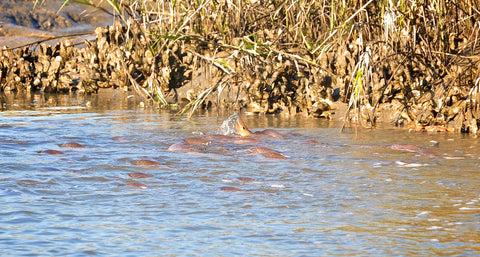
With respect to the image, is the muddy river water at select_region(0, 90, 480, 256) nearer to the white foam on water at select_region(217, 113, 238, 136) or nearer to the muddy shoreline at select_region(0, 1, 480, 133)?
the white foam on water at select_region(217, 113, 238, 136)

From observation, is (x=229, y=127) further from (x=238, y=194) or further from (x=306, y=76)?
(x=238, y=194)

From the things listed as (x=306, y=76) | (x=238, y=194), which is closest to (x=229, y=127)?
(x=306, y=76)

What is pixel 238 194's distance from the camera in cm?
486

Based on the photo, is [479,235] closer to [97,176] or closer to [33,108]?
Result: [97,176]

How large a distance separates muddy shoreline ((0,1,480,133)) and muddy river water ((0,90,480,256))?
0.50 metres

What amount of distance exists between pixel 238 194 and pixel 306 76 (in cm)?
447

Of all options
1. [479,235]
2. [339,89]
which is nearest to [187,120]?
[339,89]

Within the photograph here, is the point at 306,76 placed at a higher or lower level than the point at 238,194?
A: higher

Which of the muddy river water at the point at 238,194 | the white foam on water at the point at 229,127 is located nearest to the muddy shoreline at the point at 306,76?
the white foam on water at the point at 229,127

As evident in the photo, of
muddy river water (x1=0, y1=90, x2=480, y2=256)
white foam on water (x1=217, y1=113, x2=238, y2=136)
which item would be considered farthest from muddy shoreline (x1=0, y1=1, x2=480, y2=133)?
muddy river water (x1=0, y1=90, x2=480, y2=256)

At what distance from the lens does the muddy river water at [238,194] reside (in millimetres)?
3824

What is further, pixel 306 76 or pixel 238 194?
pixel 306 76

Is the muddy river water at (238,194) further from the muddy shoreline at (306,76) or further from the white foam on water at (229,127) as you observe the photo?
the muddy shoreline at (306,76)

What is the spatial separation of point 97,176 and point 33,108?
4838 mm
